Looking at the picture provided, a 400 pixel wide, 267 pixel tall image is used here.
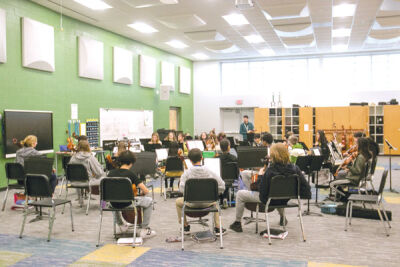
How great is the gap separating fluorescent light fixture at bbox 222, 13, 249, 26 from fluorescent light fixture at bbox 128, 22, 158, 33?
2.56 meters

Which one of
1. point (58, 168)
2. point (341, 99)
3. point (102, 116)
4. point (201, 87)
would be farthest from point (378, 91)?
point (58, 168)

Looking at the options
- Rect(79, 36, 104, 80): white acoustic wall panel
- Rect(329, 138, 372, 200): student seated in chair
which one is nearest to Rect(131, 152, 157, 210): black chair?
Rect(329, 138, 372, 200): student seated in chair

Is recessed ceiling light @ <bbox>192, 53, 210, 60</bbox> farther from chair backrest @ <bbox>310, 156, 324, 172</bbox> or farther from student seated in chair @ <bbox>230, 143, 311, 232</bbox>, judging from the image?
student seated in chair @ <bbox>230, 143, 311, 232</bbox>

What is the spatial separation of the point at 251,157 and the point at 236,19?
5959 mm

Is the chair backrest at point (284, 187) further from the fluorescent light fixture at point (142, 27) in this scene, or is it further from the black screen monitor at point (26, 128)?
the fluorescent light fixture at point (142, 27)

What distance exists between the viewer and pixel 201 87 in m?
18.9

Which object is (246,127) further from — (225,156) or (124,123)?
(225,156)

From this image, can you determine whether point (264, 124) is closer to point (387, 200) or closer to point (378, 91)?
point (378, 91)

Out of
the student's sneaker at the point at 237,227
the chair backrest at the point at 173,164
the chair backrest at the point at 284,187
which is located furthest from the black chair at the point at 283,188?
the chair backrest at the point at 173,164

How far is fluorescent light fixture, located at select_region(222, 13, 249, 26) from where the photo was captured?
1067 centimetres

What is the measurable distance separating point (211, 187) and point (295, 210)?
2.62 m

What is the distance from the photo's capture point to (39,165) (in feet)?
20.2

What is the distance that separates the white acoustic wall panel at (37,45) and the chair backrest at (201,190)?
637cm

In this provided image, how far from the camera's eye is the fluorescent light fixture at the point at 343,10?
981 cm
